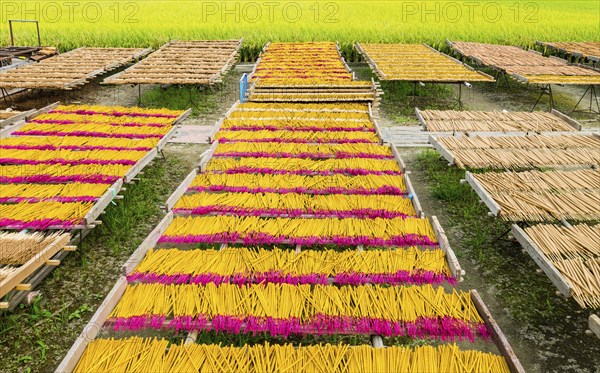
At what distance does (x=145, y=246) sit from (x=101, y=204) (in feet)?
4.53

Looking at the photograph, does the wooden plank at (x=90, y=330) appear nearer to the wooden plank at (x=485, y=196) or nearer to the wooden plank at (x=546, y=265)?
the wooden plank at (x=546, y=265)

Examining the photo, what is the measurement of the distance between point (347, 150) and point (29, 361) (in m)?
5.23

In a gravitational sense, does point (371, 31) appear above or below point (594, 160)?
above

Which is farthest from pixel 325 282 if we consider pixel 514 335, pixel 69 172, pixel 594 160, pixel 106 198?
pixel 594 160

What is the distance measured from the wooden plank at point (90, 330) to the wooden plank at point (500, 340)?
3.20 m

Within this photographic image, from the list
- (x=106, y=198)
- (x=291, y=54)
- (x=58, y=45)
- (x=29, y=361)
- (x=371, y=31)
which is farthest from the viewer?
(x=371, y=31)

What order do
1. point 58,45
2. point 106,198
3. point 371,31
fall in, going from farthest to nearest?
point 371,31
point 58,45
point 106,198

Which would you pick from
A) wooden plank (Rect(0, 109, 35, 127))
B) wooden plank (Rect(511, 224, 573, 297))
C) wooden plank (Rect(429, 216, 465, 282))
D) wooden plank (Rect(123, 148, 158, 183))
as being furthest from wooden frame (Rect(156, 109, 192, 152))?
wooden plank (Rect(511, 224, 573, 297))

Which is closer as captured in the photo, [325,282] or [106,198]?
[325,282]

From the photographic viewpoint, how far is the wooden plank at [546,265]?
4.18 m

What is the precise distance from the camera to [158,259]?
452cm

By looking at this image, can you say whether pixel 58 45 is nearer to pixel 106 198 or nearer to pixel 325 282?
pixel 106 198

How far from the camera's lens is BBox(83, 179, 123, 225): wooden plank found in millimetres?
5293

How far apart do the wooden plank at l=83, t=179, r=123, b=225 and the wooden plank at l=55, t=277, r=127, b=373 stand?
156 centimetres
